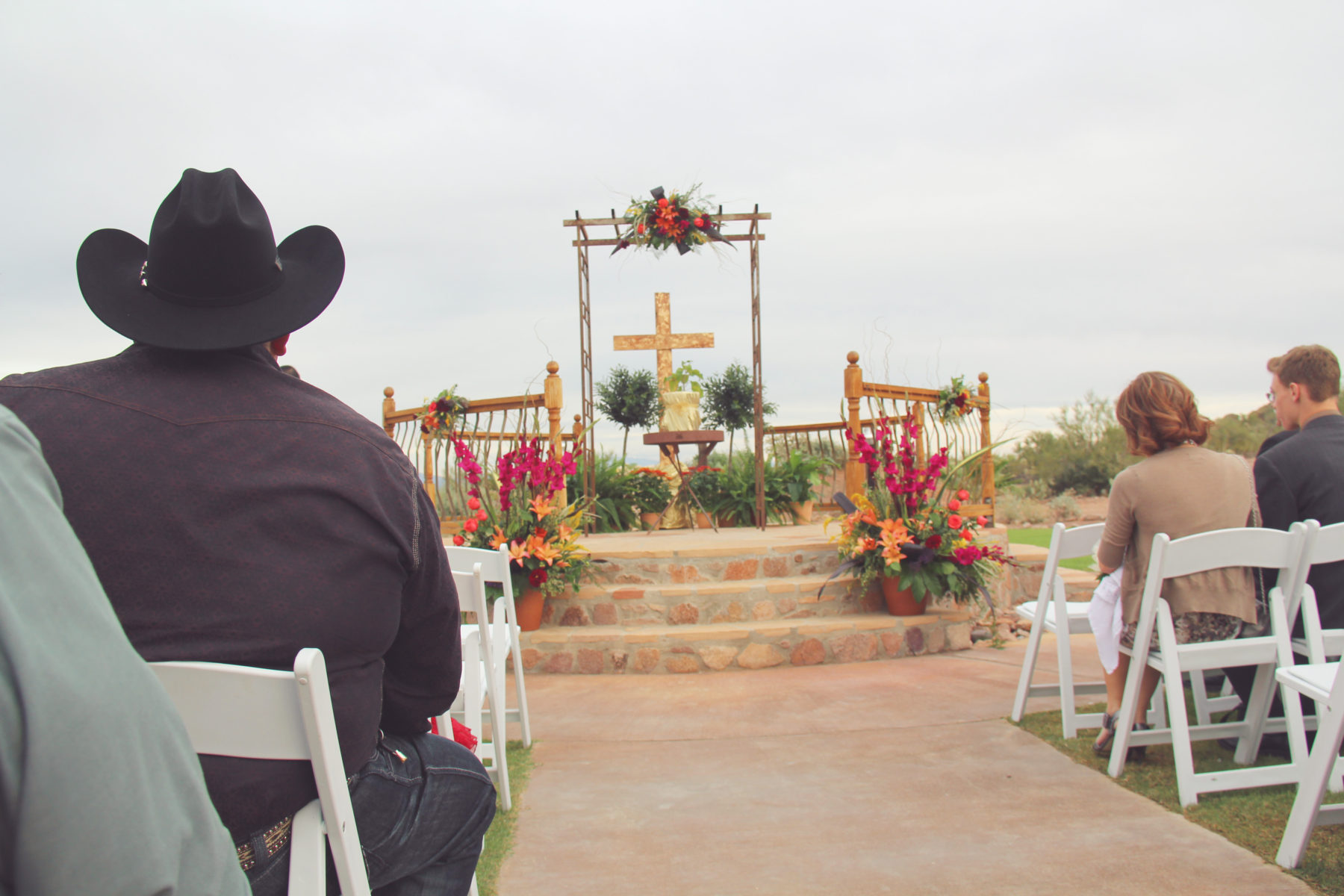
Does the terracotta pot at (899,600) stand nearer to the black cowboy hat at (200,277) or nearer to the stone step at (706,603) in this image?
the stone step at (706,603)

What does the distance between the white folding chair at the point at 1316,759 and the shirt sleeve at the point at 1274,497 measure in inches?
38.0

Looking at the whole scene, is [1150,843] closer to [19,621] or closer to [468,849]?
[468,849]

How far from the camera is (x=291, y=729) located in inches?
45.6

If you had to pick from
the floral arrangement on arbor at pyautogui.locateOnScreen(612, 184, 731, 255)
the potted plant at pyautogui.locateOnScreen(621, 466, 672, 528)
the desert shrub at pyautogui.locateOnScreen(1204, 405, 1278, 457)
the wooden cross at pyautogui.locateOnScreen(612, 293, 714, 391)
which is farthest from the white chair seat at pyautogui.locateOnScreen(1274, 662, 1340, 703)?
the desert shrub at pyautogui.locateOnScreen(1204, 405, 1278, 457)

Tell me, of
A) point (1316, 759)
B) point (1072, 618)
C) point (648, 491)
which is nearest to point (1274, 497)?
point (1072, 618)

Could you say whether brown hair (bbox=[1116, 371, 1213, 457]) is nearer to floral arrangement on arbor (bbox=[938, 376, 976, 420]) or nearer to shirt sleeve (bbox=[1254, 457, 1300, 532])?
shirt sleeve (bbox=[1254, 457, 1300, 532])

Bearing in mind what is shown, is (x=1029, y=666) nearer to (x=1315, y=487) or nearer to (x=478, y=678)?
(x=1315, y=487)

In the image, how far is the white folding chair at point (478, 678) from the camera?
2688 mm

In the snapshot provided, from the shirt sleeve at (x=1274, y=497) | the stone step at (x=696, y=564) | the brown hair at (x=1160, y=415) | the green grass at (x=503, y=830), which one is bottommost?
the green grass at (x=503, y=830)

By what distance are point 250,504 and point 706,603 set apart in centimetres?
450

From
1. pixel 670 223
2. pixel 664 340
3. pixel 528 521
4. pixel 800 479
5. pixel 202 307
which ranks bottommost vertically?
pixel 528 521

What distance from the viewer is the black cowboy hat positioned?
127 cm

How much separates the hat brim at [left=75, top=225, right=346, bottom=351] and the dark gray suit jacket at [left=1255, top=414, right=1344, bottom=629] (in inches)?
126

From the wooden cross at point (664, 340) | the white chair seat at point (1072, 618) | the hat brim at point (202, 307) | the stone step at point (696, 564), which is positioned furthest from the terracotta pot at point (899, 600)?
the hat brim at point (202, 307)
